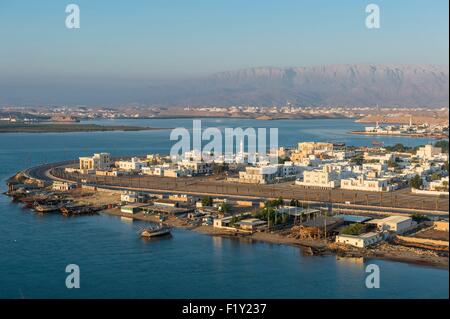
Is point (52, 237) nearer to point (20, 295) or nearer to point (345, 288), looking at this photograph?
point (20, 295)

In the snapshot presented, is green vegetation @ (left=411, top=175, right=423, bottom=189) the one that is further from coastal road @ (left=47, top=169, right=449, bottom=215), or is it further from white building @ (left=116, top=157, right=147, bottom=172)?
white building @ (left=116, top=157, right=147, bottom=172)

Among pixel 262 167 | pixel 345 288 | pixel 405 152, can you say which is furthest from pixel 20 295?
pixel 405 152

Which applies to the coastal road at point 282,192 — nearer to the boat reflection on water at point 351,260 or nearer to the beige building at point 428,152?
the boat reflection on water at point 351,260

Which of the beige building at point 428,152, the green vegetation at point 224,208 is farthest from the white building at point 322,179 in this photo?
the beige building at point 428,152

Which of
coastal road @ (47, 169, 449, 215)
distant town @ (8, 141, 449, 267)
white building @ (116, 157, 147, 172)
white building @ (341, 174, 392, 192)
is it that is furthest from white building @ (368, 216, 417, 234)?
white building @ (116, 157, 147, 172)

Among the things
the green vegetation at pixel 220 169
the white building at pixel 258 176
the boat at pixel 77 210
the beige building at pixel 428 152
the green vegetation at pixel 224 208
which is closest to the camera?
the green vegetation at pixel 224 208
